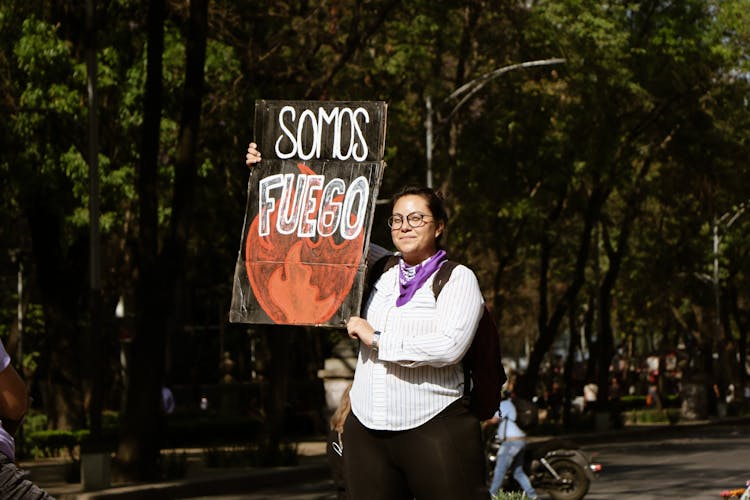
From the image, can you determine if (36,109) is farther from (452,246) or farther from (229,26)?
(452,246)

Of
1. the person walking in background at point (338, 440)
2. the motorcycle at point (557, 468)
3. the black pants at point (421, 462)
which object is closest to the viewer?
the black pants at point (421, 462)

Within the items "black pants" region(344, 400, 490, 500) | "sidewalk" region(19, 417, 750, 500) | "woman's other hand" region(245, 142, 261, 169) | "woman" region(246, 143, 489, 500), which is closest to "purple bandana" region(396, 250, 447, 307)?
"woman" region(246, 143, 489, 500)

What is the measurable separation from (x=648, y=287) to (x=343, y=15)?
25702mm

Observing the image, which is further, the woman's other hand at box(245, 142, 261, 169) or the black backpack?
the woman's other hand at box(245, 142, 261, 169)

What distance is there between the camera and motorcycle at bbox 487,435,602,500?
1686 centimetres

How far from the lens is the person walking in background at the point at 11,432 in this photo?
15.0ft

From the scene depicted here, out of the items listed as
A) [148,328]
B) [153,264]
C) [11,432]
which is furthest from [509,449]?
[11,432]

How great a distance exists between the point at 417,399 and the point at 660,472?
17544mm

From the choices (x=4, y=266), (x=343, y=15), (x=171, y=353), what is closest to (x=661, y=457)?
(x=343, y=15)

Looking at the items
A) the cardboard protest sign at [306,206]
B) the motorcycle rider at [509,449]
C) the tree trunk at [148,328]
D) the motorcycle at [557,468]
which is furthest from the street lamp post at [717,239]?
the cardboard protest sign at [306,206]

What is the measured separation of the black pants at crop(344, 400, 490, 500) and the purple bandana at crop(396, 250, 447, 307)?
44 cm

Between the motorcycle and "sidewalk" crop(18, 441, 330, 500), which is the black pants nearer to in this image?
the motorcycle

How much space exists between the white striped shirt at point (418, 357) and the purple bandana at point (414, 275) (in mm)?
22

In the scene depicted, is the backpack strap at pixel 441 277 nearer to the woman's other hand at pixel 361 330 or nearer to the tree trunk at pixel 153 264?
the woman's other hand at pixel 361 330
